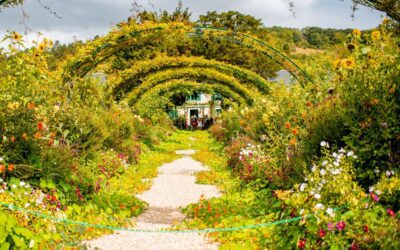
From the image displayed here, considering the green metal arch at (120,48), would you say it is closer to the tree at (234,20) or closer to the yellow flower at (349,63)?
the yellow flower at (349,63)

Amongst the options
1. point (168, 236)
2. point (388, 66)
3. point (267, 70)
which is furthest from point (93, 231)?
point (267, 70)

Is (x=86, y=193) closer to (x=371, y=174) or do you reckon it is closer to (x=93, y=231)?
(x=93, y=231)

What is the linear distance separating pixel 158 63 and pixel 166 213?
10.8 metres

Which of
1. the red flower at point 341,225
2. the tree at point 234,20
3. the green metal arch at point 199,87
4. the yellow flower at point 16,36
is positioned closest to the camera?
the red flower at point 341,225

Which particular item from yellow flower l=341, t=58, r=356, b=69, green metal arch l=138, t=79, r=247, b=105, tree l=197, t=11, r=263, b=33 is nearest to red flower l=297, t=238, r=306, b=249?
yellow flower l=341, t=58, r=356, b=69

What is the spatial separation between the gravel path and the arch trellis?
371 cm

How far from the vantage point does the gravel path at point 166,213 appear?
5086 millimetres

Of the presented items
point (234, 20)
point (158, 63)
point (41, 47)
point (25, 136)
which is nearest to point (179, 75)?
point (158, 63)

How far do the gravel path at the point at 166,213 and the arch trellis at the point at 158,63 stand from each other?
3.71 meters

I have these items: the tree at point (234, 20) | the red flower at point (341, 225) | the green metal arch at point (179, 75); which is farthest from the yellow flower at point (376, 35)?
the tree at point (234, 20)

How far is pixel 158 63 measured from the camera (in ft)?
55.7

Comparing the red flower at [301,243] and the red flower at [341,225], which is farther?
the red flower at [301,243]

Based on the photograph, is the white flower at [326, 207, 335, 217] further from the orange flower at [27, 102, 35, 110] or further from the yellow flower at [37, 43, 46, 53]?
the yellow flower at [37, 43, 46, 53]

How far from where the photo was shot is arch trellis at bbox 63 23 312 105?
11188 mm
